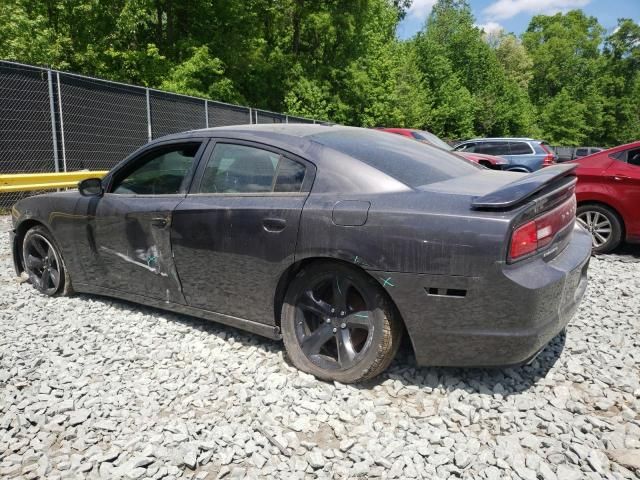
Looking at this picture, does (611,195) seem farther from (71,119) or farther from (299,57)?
(299,57)

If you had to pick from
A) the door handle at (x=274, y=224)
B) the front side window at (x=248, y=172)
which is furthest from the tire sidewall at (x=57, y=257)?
the door handle at (x=274, y=224)

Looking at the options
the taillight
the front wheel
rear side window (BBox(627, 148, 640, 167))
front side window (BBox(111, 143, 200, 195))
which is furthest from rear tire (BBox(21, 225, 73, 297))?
rear side window (BBox(627, 148, 640, 167))

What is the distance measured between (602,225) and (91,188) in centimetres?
576

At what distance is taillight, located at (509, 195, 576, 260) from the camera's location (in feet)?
7.86

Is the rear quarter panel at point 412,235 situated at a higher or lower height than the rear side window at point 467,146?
lower

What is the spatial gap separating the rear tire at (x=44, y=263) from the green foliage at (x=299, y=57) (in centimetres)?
1203

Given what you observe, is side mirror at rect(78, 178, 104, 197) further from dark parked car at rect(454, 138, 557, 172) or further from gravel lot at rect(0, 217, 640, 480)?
dark parked car at rect(454, 138, 557, 172)

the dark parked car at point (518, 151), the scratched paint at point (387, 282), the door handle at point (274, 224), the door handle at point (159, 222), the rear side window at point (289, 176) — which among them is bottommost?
the scratched paint at point (387, 282)

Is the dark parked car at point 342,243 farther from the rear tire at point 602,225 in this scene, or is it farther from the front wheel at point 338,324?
the rear tire at point 602,225

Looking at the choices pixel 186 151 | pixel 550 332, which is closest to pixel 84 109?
pixel 186 151

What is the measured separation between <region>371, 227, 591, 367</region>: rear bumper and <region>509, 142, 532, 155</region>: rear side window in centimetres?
1255

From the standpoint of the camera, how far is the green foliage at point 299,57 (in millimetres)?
17031

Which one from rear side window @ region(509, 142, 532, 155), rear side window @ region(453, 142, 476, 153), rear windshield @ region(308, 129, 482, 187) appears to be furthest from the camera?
rear side window @ region(453, 142, 476, 153)

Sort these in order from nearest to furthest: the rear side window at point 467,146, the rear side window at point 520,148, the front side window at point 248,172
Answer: the front side window at point 248,172 → the rear side window at point 520,148 → the rear side window at point 467,146
